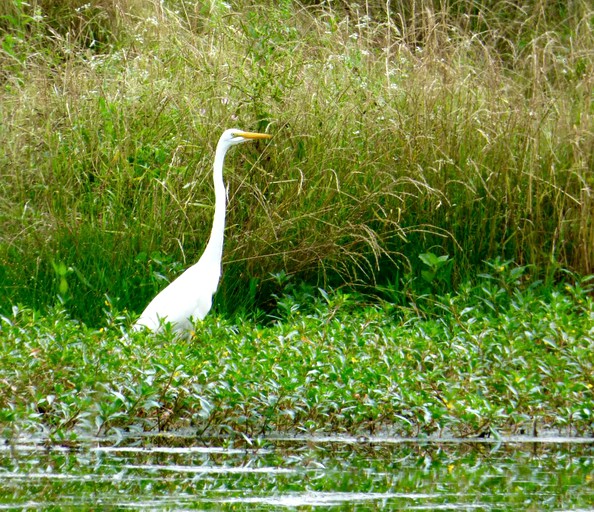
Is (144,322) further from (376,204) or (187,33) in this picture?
(187,33)

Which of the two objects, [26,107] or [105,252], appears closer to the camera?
[105,252]

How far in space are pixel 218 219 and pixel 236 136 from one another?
1.74 feet

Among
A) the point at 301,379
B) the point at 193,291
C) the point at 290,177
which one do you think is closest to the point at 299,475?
the point at 301,379

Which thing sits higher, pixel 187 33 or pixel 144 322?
pixel 187 33

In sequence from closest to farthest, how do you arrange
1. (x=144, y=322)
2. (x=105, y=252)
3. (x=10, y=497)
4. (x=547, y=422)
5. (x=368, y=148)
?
1. (x=10, y=497)
2. (x=547, y=422)
3. (x=144, y=322)
4. (x=105, y=252)
5. (x=368, y=148)

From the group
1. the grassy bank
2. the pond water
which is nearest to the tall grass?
the grassy bank

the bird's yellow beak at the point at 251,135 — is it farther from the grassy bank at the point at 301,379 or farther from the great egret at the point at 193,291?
the grassy bank at the point at 301,379

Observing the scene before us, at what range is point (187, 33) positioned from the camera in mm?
7871

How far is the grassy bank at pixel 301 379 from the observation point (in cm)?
437

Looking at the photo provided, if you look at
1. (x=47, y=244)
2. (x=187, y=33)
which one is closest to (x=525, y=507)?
(x=47, y=244)

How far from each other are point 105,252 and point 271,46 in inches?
73.5

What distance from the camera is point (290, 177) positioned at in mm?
6832

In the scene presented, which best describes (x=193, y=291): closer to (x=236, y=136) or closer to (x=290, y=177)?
(x=236, y=136)

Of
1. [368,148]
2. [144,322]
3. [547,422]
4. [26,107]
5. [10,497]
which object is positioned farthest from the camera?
[26,107]
